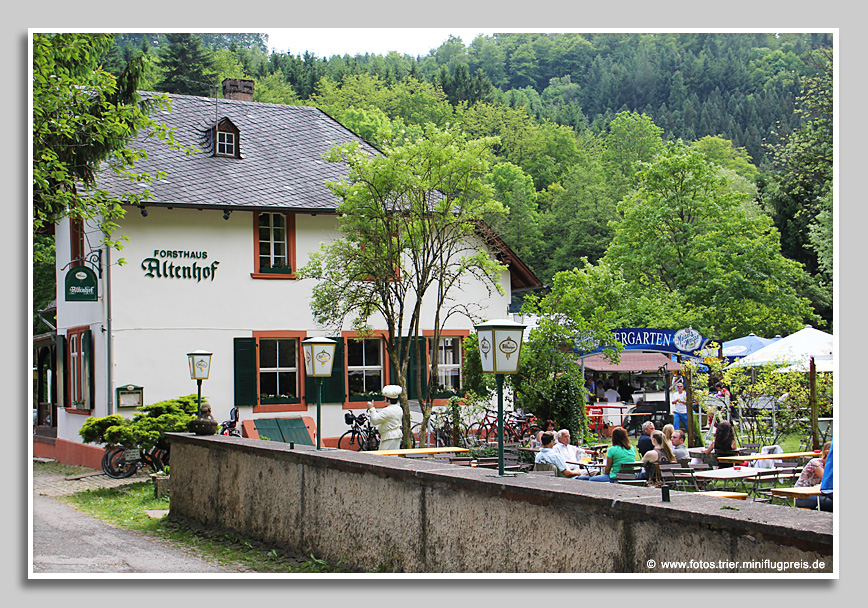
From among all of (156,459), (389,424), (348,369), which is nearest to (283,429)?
(348,369)

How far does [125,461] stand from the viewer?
1641 centimetres

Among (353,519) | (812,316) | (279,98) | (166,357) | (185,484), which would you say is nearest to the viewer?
(353,519)

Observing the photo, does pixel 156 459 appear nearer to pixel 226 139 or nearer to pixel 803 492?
pixel 226 139

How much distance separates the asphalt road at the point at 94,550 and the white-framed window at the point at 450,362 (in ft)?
26.7

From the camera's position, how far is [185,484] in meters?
11.8

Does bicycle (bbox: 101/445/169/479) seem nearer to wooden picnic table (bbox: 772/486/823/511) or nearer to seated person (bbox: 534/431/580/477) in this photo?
seated person (bbox: 534/431/580/477)

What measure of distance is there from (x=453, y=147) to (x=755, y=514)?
34.4 feet

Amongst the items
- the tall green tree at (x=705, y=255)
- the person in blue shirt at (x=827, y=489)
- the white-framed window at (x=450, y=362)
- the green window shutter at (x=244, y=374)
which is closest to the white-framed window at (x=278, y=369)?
the green window shutter at (x=244, y=374)

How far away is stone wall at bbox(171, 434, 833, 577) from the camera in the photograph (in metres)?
4.84

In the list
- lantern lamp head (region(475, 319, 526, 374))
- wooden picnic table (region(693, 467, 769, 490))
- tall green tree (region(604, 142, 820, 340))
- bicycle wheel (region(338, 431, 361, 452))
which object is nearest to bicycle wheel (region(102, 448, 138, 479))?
bicycle wheel (region(338, 431, 361, 452))

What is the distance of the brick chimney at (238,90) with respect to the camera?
21.8 m

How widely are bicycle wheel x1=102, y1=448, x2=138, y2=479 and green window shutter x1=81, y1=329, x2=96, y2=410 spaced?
6.46ft

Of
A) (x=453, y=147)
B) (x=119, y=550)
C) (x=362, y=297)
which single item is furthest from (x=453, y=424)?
(x=119, y=550)

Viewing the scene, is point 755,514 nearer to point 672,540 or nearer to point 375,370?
point 672,540
